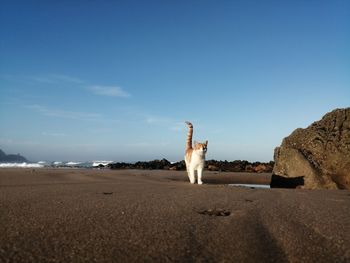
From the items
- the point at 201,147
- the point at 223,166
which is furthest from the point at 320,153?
the point at 223,166

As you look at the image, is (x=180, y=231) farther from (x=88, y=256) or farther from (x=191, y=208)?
(x=191, y=208)

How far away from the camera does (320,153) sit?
9.35 metres

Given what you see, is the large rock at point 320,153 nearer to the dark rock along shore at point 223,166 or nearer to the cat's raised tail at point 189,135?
the cat's raised tail at point 189,135

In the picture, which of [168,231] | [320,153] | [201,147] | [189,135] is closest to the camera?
[168,231]

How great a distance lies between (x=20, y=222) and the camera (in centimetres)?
295

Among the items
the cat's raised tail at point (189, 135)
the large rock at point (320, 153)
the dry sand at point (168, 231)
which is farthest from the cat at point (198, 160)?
the dry sand at point (168, 231)

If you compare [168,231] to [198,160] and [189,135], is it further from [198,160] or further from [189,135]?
[189,135]

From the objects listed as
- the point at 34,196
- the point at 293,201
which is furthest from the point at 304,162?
the point at 34,196

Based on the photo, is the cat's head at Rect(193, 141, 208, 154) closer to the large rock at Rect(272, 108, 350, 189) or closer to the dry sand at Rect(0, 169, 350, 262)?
the large rock at Rect(272, 108, 350, 189)

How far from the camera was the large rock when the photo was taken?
8661 millimetres

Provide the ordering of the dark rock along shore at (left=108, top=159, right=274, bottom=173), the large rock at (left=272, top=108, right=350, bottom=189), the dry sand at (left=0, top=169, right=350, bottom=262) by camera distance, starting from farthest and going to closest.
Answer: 1. the dark rock along shore at (left=108, top=159, right=274, bottom=173)
2. the large rock at (left=272, top=108, right=350, bottom=189)
3. the dry sand at (left=0, top=169, right=350, bottom=262)

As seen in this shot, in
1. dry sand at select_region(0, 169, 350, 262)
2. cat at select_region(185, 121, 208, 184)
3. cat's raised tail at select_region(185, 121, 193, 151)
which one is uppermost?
cat's raised tail at select_region(185, 121, 193, 151)

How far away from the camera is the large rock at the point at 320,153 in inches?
341

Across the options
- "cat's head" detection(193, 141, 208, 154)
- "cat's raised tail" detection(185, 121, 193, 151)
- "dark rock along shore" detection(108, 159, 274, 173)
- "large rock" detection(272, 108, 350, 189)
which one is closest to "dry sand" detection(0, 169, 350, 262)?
"cat's head" detection(193, 141, 208, 154)
